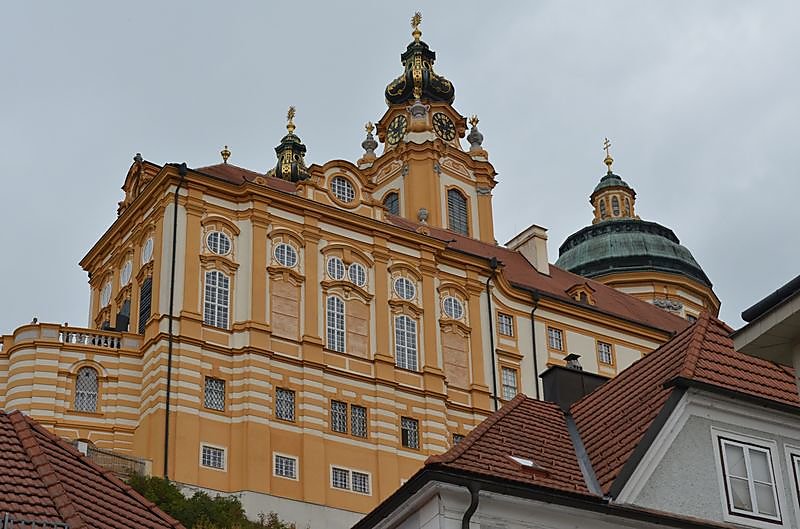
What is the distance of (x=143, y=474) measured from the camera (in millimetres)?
47344

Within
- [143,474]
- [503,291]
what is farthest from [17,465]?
[503,291]

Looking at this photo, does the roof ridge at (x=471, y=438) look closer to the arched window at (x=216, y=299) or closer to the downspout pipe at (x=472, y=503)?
the downspout pipe at (x=472, y=503)

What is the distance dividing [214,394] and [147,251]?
7.25m

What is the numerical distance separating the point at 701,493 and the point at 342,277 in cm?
3611

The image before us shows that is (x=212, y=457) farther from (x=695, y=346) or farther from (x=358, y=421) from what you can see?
(x=695, y=346)

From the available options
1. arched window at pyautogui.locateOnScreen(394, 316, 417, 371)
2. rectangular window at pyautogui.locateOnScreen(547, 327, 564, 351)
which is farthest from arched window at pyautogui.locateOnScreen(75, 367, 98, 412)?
rectangular window at pyautogui.locateOnScreen(547, 327, 564, 351)

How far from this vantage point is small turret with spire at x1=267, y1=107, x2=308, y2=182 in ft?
299

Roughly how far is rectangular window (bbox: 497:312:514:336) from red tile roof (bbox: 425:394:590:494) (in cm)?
3632

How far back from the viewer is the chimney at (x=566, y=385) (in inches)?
1021

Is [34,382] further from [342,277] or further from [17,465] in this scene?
[17,465]

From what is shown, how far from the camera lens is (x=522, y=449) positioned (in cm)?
2209

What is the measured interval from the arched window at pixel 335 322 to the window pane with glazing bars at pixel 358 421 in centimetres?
235

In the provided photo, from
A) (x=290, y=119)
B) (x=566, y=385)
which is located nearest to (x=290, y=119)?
(x=290, y=119)

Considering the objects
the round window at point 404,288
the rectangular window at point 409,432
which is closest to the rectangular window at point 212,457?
the rectangular window at point 409,432
